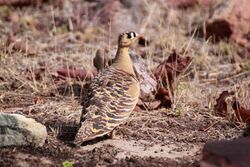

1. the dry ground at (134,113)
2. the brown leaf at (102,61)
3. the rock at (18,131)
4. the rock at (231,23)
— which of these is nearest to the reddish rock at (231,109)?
the dry ground at (134,113)

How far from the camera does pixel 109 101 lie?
6137mm

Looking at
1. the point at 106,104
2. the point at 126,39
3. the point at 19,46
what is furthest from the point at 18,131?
the point at 19,46

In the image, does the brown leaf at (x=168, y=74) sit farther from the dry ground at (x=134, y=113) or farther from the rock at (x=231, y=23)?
the rock at (x=231, y=23)

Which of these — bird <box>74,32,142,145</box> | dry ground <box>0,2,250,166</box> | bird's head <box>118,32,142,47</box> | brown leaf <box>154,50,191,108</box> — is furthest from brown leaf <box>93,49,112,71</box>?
bird <box>74,32,142,145</box>

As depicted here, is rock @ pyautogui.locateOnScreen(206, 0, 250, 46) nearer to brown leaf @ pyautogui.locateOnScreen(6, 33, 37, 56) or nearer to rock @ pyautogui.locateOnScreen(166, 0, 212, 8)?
rock @ pyautogui.locateOnScreen(166, 0, 212, 8)

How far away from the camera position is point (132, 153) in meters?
6.07

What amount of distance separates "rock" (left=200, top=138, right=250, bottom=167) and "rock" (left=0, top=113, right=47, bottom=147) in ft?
4.90

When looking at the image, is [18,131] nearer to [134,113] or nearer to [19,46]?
[134,113]

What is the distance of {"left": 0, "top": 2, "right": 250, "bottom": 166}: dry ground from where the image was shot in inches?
234

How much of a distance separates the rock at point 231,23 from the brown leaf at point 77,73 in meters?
3.05

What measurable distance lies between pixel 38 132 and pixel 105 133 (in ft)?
1.84

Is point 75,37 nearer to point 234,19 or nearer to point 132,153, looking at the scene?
point 234,19

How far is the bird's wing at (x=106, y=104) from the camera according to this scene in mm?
5875

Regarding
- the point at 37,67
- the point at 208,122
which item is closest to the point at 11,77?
the point at 37,67
